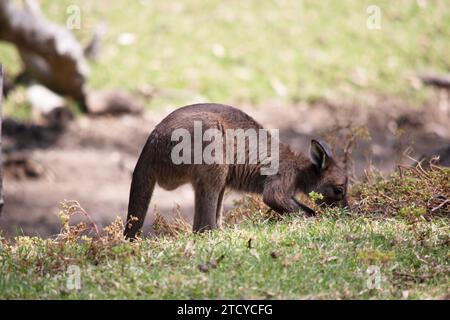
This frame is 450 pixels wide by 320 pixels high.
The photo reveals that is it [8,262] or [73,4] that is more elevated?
[73,4]

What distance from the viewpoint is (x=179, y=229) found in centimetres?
712

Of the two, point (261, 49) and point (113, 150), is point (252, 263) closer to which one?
point (113, 150)

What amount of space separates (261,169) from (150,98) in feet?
22.8

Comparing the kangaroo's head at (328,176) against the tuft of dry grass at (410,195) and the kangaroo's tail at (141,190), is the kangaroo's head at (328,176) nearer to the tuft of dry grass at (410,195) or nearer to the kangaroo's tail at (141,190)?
the tuft of dry grass at (410,195)

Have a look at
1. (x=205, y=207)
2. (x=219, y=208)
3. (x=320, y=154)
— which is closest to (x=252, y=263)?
(x=205, y=207)

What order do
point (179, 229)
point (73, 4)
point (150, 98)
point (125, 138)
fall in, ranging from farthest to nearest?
point (73, 4) → point (150, 98) → point (125, 138) → point (179, 229)

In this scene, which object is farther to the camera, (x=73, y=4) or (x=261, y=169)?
(x=73, y=4)

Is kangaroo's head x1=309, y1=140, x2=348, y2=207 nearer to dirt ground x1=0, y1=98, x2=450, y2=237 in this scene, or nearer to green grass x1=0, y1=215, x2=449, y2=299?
dirt ground x1=0, y1=98, x2=450, y2=237

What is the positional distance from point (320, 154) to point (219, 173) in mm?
1222

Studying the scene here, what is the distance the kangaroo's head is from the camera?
768 cm
